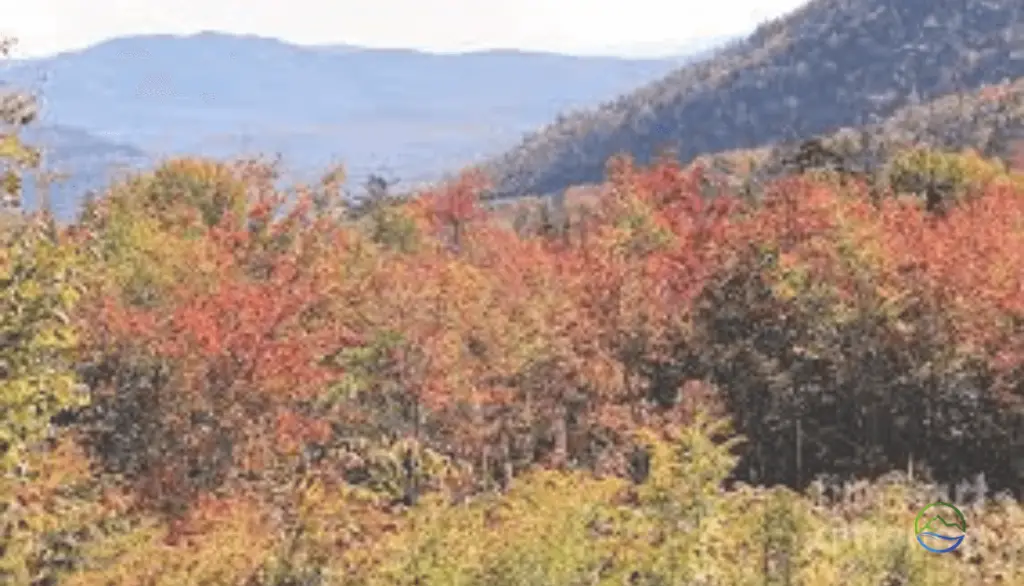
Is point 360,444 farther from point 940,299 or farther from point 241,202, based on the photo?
point 241,202

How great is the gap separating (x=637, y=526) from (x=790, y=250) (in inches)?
1093

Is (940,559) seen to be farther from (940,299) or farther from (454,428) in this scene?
(454,428)

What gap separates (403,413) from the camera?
5066 centimetres

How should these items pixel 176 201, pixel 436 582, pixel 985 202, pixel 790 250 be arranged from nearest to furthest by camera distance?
pixel 436 582 → pixel 790 250 → pixel 985 202 → pixel 176 201

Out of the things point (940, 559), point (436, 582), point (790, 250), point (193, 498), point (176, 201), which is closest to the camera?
point (436, 582)

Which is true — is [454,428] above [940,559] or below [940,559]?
below

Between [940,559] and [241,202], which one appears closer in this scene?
[940,559]

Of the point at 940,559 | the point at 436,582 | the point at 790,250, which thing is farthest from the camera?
the point at 790,250

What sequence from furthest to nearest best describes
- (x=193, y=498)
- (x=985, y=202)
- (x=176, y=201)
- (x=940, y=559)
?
(x=176, y=201)
(x=985, y=202)
(x=193, y=498)
(x=940, y=559)

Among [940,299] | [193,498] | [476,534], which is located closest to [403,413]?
[193,498]

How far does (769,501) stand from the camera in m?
22.6

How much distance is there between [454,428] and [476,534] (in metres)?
27.2

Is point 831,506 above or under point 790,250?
under

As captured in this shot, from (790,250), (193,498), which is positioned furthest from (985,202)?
(193,498)
